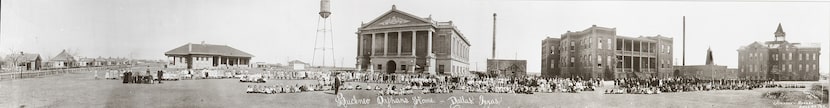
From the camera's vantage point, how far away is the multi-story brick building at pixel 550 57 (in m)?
5.77

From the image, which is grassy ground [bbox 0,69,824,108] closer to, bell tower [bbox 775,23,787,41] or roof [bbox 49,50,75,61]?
roof [bbox 49,50,75,61]

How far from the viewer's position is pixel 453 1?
5.12 metres

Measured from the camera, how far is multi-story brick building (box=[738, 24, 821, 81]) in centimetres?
581

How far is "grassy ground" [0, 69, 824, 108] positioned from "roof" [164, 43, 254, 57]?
1.25 ft

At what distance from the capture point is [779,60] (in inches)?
253

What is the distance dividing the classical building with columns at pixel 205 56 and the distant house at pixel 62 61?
0.97 m

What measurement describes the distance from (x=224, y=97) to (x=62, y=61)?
186 centimetres

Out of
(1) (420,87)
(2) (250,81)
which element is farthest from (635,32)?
(2) (250,81)

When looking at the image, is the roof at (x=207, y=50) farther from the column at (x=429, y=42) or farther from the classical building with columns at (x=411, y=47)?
the column at (x=429, y=42)

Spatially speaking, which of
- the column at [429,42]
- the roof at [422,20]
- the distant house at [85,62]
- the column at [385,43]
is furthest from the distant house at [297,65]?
the distant house at [85,62]

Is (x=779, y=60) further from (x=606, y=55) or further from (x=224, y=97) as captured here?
(x=224, y=97)

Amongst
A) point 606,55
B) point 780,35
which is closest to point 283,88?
point 606,55

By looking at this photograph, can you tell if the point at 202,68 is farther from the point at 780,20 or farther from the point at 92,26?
the point at 780,20

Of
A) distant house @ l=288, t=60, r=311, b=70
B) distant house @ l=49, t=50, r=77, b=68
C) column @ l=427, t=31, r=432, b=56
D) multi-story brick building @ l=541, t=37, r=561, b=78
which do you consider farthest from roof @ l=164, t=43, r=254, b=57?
multi-story brick building @ l=541, t=37, r=561, b=78
